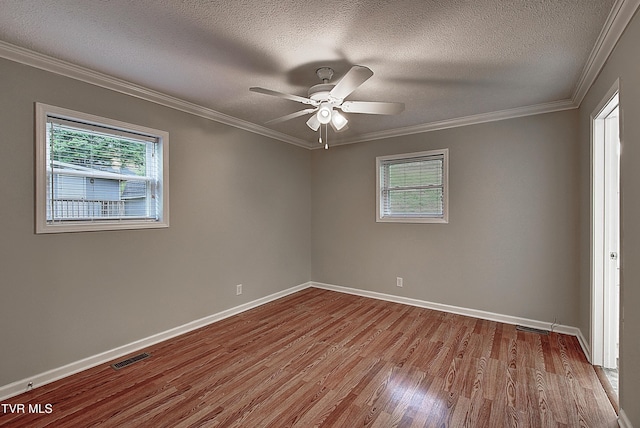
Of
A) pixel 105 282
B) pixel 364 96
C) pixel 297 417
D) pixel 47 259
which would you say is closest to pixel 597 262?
pixel 364 96

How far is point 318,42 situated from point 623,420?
10.1 feet

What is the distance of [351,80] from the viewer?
2104 mm

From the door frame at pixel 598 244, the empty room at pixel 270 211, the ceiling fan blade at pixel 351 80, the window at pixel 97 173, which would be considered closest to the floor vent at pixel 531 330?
the empty room at pixel 270 211

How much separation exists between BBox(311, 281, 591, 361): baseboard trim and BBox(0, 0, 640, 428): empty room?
27 mm

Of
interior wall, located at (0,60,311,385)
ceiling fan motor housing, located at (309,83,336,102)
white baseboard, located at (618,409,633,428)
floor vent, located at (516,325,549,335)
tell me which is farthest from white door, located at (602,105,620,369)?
interior wall, located at (0,60,311,385)

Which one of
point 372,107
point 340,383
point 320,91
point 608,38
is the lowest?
point 340,383

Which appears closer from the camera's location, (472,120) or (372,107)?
(372,107)

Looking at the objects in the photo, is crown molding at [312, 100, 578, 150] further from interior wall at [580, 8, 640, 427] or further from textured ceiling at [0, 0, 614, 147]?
interior wall at [580, 8, 640, 427]

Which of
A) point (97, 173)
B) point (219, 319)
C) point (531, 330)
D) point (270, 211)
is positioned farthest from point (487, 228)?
point (97, 173)

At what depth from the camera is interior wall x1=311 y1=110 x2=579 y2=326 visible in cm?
331

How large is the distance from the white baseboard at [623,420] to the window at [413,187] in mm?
2397

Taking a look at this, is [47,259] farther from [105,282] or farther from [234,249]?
[234,249]

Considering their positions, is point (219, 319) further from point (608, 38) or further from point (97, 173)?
point (608, 38)

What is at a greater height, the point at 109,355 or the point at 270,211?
the point at 270,211
